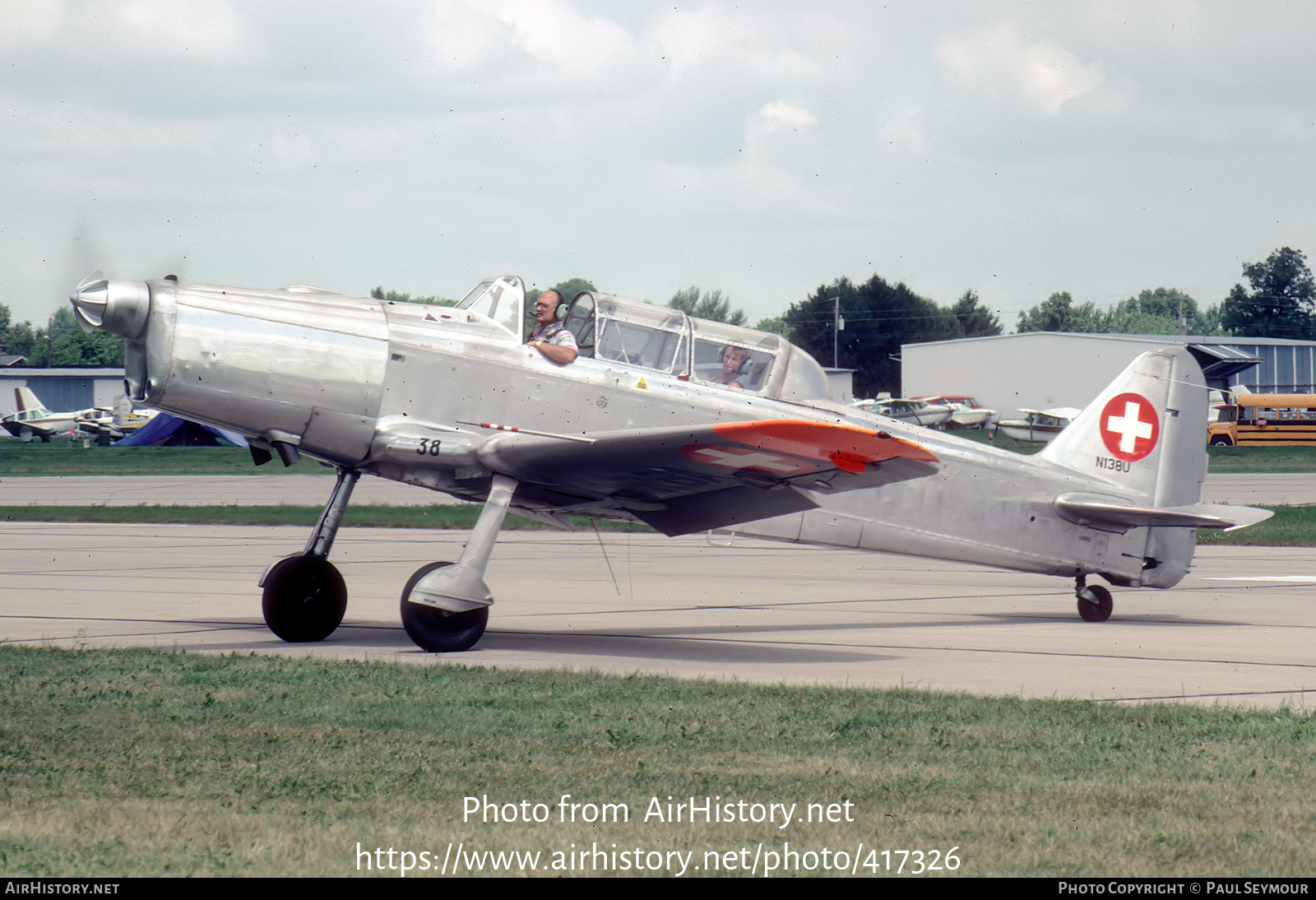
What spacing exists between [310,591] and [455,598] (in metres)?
1.54

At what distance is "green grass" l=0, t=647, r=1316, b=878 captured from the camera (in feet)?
13.8

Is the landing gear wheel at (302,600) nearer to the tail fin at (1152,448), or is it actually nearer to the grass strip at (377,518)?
the tail fin at (1152,448)

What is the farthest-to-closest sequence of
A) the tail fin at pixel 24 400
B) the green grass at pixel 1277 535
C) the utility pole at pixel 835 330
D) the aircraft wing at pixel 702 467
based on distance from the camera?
the utility pole at pixel 835 330
the tail fin at pixel 24 400
the green grass at pixel 1277 535
the aircraft wing at pixel 702 467

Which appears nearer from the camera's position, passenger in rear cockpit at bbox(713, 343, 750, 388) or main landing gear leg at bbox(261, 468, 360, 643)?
main landing gear leg at bbox(261, 468, 360, 643)

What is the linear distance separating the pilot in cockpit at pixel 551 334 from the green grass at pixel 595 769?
8.60 ft

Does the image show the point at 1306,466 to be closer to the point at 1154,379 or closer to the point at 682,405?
the point at 1154,379

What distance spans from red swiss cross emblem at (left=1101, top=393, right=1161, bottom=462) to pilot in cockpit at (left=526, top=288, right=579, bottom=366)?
204 inches

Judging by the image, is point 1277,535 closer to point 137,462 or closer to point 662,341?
point 662,341

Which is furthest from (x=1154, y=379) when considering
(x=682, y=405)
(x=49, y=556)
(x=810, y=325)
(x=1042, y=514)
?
(x=810, y=325)

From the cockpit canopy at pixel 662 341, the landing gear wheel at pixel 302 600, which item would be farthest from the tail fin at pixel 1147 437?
the landing gear wheel at pixel 302 600

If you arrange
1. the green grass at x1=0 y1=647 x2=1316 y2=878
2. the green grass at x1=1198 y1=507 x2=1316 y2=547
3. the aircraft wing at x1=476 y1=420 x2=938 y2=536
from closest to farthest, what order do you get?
the green grass at x1=0 y1=647 x2=1316 y2=878 → the aircraft wing at x1=476 y1=420 x2=938 y2=536 → the green grass at x1=1198 y1=507 x2=1316 y2=547

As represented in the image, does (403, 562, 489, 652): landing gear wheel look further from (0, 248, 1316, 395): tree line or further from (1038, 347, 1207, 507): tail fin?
(0, 248, 1316, 395): tree line

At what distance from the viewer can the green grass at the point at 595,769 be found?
421cm

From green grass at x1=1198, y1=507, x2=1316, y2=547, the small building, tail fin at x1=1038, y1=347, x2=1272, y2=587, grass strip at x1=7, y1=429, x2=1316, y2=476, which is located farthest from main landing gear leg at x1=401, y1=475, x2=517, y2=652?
the small building
